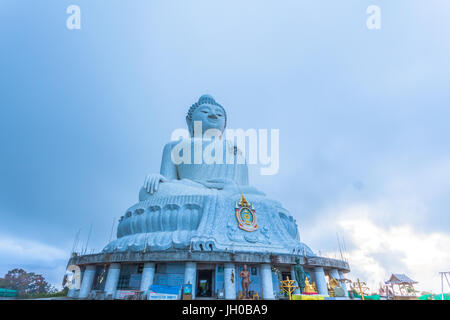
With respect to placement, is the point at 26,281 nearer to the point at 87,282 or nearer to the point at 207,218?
the point at 87,282

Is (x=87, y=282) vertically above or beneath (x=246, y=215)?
beneath

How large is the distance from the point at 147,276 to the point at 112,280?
1877 mm

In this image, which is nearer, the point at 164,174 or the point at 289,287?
the point at 289,287

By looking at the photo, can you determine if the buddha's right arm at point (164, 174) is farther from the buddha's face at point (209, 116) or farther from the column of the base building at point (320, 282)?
the column of the base building at point (320, 282)

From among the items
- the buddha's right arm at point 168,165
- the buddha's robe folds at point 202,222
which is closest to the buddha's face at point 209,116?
the buddha's right arm at point 168,165

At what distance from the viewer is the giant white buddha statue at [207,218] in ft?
38.6

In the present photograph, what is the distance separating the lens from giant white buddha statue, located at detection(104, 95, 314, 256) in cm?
1177

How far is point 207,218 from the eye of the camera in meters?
12.6

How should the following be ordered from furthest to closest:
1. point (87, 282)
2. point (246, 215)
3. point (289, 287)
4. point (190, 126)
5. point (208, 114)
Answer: point (190, 126), point (208, 114), point (246, 215), point (87, 282), point (289, 287)

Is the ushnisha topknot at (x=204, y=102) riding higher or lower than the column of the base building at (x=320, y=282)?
higher

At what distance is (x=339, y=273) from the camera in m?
13.7

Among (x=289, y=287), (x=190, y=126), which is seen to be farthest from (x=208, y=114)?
(x=289, y=287)
